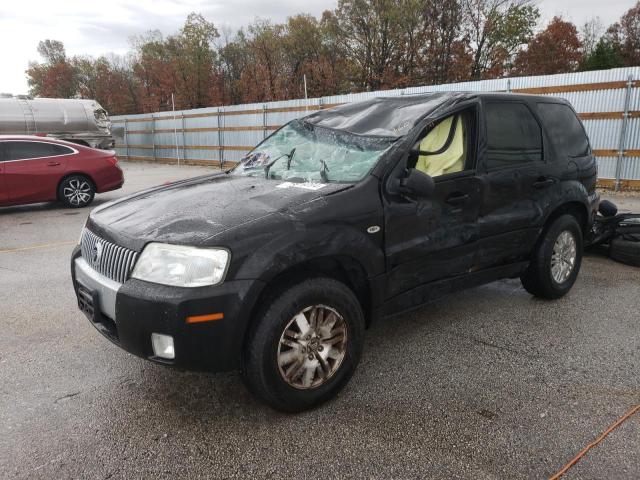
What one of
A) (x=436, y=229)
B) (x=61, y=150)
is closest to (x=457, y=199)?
(x=436, y=229)

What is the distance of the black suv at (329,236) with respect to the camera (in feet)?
7.97

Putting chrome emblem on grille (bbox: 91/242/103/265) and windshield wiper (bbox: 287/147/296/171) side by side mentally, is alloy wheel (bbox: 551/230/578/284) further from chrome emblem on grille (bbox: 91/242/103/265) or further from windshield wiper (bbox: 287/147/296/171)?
chrome emblem on grille (bbox: 91/242/103/265)

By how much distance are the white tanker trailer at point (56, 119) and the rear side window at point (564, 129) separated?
57.5 feet

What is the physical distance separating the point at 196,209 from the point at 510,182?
234 centimetres

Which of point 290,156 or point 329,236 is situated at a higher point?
point 290,156

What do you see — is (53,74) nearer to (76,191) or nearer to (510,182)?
(76,191)

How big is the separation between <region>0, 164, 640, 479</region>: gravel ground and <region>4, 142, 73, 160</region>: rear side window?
6543 millimetres

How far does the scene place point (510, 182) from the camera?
3.78 metres

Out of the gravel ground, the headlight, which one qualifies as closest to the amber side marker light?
the headlight

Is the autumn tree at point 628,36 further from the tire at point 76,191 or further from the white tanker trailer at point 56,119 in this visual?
the tire at point 76,191

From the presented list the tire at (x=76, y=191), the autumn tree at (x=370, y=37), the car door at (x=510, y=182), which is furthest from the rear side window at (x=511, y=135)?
the autumn tree at (x=370, y=37)

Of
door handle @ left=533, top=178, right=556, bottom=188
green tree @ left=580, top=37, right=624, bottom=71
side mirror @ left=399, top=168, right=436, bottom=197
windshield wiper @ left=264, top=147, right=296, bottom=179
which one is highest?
green tree @ left=580, top=37, right=624, bottom=71

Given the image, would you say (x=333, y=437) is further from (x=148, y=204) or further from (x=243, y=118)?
(x=243, y=118)

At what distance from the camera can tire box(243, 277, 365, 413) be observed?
8.23 ft
